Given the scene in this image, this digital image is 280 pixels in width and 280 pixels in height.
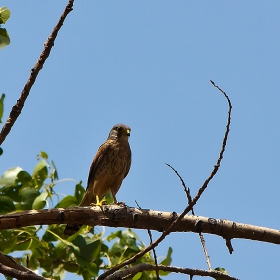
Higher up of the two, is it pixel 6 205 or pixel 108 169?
pixel 108 169

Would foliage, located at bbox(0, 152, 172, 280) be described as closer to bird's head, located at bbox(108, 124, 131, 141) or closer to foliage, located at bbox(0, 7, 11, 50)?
foliage, located at bbox(0, 7, 11, 50)

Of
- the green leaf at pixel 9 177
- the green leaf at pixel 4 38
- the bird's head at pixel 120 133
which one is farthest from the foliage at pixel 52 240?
the bird's head at pixel 120 133

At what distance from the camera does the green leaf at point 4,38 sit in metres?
3.06

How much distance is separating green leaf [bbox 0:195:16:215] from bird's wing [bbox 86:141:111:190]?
8.74 ft

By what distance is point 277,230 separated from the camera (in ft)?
10.9

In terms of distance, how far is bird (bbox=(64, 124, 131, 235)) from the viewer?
20.0 feet

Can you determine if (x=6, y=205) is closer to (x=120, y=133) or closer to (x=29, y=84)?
(x=29, y=84)

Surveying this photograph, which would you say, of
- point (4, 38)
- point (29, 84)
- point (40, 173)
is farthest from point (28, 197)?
point (4, 38)

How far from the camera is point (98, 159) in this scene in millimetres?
6363

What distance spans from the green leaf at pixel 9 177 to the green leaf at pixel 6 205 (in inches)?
6.1

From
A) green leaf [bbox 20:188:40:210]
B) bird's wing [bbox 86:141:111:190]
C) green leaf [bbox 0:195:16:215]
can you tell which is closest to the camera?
green leaf [bbox 0:195:16:215]

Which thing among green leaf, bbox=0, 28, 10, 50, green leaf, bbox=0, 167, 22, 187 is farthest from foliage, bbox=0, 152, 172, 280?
green leaf, bbox=0, 28, 10, 50

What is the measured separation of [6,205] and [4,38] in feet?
3.84

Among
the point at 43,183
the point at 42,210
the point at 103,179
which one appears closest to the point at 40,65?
the point at 42,210
